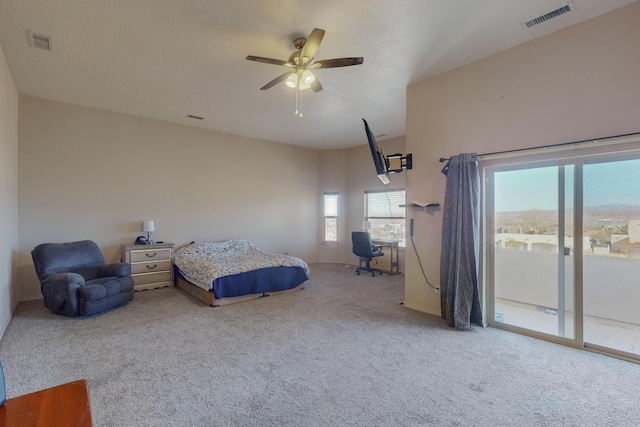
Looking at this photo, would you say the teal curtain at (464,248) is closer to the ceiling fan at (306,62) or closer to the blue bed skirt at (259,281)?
the ceiling fan at (306,62)

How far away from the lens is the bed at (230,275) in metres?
4.28

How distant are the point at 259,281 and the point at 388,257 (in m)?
Answer: 3.46

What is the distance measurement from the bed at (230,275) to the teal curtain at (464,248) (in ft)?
8.16

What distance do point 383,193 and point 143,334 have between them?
18.4ft

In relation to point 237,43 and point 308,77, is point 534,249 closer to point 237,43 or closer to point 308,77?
point 308,77

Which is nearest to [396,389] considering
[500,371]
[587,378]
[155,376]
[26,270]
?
[500,371]

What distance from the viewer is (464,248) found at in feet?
11.5

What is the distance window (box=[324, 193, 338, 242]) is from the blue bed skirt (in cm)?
300

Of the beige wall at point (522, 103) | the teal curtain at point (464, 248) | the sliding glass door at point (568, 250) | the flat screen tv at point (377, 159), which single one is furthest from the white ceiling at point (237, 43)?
the sliding glass door at point (568, 250)

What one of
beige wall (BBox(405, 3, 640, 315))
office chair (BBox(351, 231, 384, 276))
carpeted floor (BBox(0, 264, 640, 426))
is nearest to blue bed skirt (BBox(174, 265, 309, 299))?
carpeted floor (BBox(0, 264, 640, 426))

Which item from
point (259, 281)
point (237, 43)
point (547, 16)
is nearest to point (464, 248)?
point (547, 16)

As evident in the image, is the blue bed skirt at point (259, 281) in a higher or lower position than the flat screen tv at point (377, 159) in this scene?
lower

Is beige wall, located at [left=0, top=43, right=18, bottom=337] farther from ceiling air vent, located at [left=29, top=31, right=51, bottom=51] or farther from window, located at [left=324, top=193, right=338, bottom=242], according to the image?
window, located at [left=324, top=193, right=338, bottom=242]

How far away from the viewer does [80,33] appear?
297 cm
